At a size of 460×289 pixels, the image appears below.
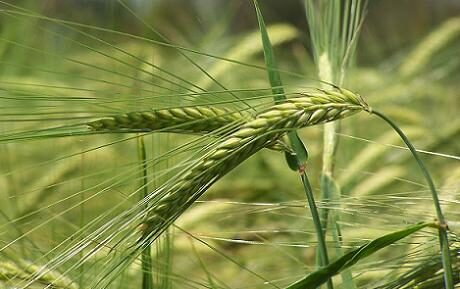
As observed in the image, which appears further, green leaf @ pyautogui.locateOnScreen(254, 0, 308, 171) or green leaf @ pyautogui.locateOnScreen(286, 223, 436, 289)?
green leaf @ pyautogui.locateOnScreen(254, 0, 308, 171)

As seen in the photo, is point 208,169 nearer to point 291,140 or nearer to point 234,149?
point 234,149

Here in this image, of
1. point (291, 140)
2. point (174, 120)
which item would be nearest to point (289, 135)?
point (291, 140)

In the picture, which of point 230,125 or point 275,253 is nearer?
point 230,125

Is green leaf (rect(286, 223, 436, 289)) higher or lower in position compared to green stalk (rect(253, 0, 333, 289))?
lower

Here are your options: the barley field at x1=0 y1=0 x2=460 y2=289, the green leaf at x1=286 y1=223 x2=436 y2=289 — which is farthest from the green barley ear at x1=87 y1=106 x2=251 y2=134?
the green leaf at x1=286 y1=223 x2=436 y2=289

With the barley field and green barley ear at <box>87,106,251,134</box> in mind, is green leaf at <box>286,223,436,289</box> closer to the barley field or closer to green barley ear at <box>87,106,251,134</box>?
the barley field

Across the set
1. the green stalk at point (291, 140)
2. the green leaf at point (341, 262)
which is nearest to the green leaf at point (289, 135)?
the green stalk at point (291, 140)

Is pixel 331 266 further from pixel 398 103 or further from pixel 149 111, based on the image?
pixel 398 103

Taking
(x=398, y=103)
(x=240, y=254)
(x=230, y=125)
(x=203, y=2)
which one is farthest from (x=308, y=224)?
(x=203, y=2)
